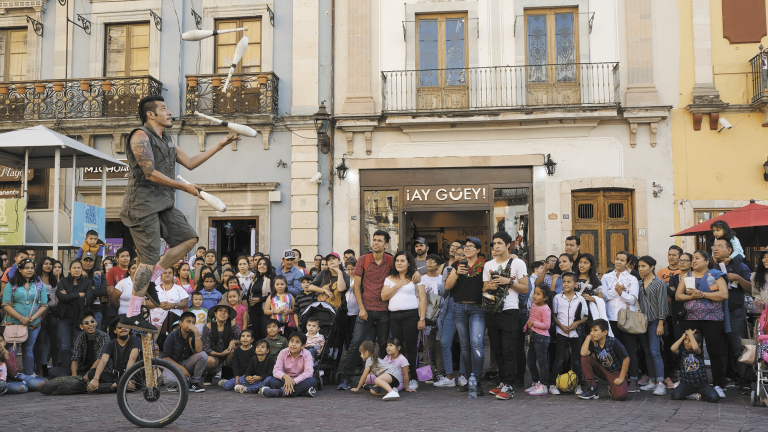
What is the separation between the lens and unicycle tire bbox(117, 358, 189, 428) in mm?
5160

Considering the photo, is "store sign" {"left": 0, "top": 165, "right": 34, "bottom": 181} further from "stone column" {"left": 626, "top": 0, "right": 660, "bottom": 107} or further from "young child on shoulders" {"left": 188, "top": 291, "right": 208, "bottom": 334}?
"stone column" {"left": 626, "top": 0, "right": 660, "bottom": 107}

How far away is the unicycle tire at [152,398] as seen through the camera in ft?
16.9

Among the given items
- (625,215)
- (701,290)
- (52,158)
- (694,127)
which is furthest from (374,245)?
(694,127)

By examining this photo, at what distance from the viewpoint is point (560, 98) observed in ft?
50.1

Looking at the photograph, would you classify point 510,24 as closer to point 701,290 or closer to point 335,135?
point 335,135

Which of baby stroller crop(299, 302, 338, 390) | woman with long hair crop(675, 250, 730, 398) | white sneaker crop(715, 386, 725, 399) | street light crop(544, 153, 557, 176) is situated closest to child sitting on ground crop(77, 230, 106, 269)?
baby stroller crop(299, 302, 338, 390)

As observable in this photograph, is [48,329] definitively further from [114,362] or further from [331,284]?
[331,284]

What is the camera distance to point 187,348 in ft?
28.6

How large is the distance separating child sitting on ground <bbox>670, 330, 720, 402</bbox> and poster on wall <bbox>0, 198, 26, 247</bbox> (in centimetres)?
973

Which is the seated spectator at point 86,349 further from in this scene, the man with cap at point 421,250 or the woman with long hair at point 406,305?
the man with cap at point 421,250

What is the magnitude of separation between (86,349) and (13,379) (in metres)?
0.86

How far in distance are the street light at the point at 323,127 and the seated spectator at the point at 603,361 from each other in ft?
30.0

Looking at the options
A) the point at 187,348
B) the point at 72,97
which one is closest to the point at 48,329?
Answer: the point at 187,348

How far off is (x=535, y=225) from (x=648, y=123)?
3.24 meters
